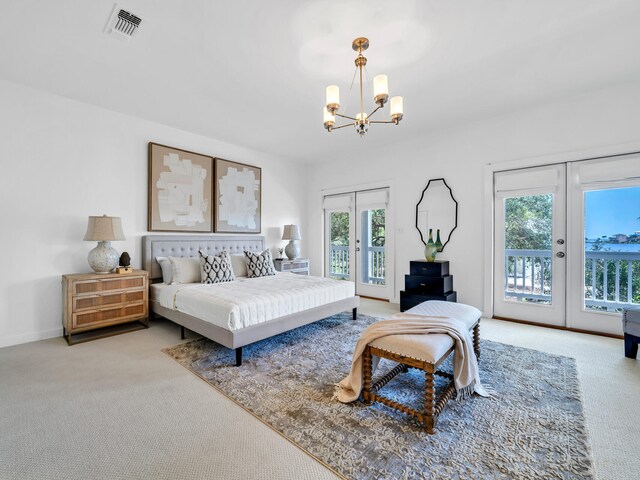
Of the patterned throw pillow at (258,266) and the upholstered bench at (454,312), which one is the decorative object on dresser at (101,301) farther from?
the upholstered bench at (454,312)

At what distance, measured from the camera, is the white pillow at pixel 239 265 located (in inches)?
181

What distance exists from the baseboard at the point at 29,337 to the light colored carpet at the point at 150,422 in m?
0.24

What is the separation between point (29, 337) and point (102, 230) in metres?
1.43

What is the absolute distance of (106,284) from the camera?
3.42 meters

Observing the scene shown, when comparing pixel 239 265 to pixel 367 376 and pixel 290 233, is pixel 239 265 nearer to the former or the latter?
pixel 290 233

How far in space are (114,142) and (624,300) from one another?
6661mm

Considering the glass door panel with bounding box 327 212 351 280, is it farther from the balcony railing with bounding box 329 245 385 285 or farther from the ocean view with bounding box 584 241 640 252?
the ocean view with bounding box 584 241 640 252

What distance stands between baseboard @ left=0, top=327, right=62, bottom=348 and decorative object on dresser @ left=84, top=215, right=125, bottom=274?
2.81ft

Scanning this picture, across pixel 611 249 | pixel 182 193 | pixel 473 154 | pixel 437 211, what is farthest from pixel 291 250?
pixel 611 249

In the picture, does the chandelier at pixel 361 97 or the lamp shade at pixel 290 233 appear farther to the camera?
the lamp shade at pixel 290 233

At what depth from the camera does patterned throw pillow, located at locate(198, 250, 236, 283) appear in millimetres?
3908

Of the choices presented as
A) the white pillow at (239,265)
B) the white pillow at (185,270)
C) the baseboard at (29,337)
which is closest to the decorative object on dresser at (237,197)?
the white pillow at (239,265)

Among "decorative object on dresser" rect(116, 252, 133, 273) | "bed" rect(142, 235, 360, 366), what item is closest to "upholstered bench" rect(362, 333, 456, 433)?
"bed" rect(142, 235, 360, 366)

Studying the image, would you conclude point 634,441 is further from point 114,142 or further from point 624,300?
point 114,142
